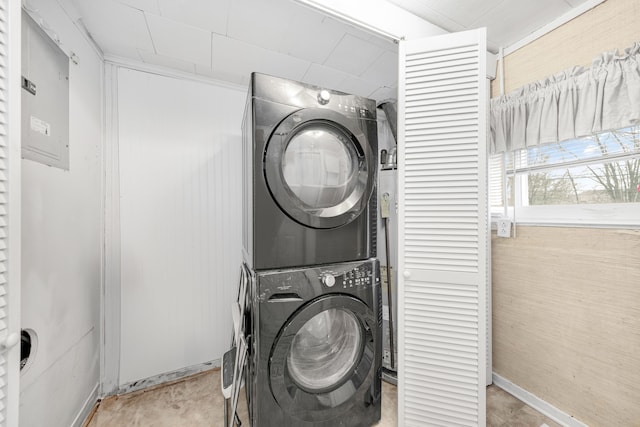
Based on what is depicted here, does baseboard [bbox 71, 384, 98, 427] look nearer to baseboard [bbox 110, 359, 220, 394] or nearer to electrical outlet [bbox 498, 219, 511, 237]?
baseboard [bbox 110, 359, 220, 394]

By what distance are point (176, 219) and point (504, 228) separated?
2.55 m

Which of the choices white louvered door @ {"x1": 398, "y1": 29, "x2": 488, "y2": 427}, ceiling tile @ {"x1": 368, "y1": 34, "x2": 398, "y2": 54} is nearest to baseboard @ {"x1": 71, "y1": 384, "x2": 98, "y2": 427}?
white louvered door @ {"x1": 398, "y1": 29, "x2": 488, "y2": 427}

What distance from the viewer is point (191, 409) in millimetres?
1634

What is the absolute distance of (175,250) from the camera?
6.33 feet

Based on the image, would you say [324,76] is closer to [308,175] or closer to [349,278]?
[308,175]

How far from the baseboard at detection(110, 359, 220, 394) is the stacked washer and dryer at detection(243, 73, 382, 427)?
104cm

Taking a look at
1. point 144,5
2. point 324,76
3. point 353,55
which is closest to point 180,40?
point 144,5

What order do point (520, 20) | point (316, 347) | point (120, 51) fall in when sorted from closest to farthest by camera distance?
1. point (316, 347)
2. point (520, 20)
3. point (120, 51)

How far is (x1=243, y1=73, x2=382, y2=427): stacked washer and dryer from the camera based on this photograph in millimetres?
1178

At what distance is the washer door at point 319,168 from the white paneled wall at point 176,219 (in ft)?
3.47

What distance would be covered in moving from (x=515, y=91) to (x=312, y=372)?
2.31 metres

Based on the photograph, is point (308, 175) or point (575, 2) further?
point (575, 2)

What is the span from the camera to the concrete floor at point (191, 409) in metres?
1.53

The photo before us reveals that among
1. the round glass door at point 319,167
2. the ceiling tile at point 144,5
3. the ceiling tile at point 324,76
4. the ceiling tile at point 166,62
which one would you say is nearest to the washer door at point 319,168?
the round glass door at point 319,167
